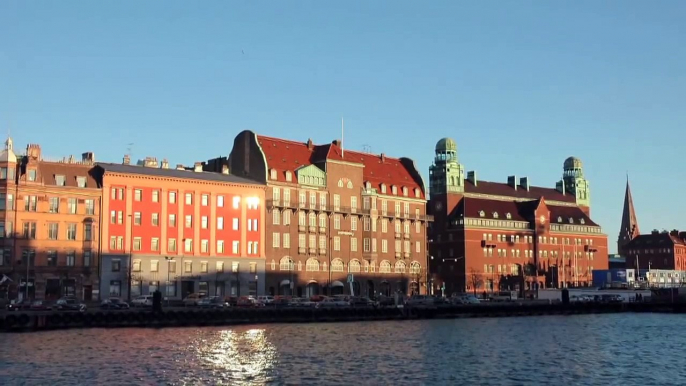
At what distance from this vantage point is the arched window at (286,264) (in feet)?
433

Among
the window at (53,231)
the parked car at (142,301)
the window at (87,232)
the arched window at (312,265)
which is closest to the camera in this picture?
the parked car at (142,301)

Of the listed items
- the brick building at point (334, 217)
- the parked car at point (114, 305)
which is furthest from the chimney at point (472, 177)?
the parked car at point (114, 305)

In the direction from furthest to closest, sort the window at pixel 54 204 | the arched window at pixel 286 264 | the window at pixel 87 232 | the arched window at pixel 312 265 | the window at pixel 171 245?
the arched window at pixel 312 265, the arched window at pixel 286 264, the window at pixel 171 245, the window at pixel 87 232, the window at pixel 54 204

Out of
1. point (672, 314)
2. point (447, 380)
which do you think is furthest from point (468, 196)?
point (447, 380)

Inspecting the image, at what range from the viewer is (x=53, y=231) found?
112 m

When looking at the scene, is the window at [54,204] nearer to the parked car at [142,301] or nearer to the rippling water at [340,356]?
the parked car at [142,301]

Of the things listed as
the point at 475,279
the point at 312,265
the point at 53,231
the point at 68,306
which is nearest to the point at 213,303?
the point at 68,306

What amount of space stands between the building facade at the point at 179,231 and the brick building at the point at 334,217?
3.96 meters

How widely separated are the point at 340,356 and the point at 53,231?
58.9 metres

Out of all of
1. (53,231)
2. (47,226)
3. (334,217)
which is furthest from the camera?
(334,217)

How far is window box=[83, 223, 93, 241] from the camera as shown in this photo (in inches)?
4478

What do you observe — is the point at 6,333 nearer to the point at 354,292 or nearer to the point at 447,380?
the point at 447,380

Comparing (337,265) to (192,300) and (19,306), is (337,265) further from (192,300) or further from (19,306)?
(19,306)

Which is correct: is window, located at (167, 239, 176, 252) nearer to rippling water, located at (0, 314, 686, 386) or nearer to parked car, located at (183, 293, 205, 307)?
parked car, located at (183, 293, 205, 307)
